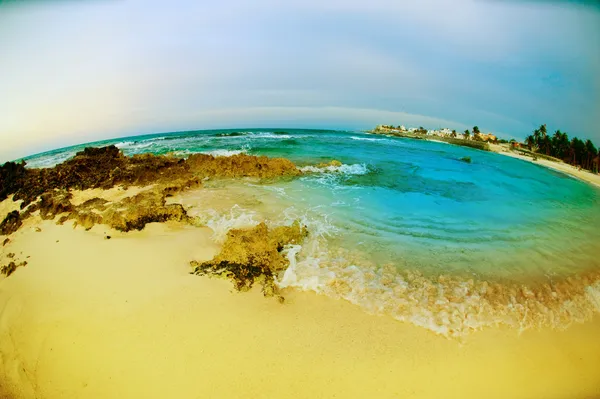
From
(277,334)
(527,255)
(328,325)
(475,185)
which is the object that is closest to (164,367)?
(277,334)

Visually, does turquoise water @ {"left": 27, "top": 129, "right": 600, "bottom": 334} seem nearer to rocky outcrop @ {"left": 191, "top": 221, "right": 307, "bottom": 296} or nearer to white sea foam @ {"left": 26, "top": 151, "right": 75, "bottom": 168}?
rocky outcrop @ {"left": 191, "top": 221, "right": 307, "bottom": 296}

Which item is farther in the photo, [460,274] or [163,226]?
[163,226]

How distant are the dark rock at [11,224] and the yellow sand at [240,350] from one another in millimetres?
3607

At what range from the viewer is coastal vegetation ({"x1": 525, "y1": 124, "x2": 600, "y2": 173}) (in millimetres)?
26406

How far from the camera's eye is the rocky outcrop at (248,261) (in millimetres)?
4379

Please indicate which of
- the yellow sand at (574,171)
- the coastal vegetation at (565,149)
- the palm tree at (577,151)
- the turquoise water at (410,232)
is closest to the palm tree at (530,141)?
the coastal vegetation at (565,149)

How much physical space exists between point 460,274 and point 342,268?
2.36 meters

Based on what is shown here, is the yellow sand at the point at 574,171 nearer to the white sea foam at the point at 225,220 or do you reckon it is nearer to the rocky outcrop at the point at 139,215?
the white sea foam at the point at 225,220

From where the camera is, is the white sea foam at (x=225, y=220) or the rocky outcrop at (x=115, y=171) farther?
the rocky outcrop at (x=115, y=171)

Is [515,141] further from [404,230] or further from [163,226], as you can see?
[163,226]

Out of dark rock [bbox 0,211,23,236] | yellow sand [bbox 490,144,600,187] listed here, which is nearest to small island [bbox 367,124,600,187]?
yellow sand [bbox 490,144,600,187]

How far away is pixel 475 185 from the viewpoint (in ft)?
41.5

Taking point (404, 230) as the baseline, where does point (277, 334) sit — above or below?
below

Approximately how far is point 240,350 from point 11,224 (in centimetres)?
848
